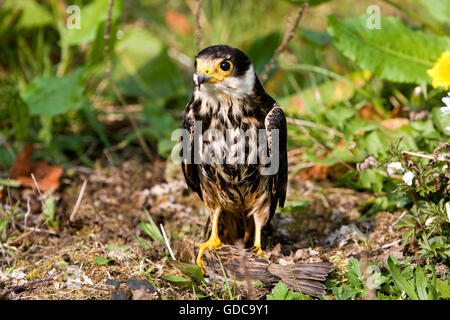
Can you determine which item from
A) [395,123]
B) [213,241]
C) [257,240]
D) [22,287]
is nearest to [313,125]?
[395,123]

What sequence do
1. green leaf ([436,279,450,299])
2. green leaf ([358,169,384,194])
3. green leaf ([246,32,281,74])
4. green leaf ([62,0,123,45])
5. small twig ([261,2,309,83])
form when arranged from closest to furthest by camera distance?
green leaf ([436,279,450,299])
green leaf ([358,169,384,194])
small twig ([261,2,309,83])
green leaf ([62,0,123,45])
green leaf ([246,32,281,74])

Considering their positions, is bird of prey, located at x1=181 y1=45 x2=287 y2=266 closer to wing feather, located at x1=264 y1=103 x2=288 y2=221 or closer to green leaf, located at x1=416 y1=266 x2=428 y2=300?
wing feather, located at x1=264 y1=103 x2=288 y2=221

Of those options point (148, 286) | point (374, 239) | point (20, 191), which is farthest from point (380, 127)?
point (20, 191)

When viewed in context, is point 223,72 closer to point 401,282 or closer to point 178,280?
point 178,280

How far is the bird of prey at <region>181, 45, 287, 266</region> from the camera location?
328 cm

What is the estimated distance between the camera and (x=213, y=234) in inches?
145

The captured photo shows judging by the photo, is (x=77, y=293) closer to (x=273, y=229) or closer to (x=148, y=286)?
(x=148, y=286)

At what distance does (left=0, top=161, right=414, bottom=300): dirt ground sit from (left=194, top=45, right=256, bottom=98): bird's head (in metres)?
1.08

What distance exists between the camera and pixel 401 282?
286 cm

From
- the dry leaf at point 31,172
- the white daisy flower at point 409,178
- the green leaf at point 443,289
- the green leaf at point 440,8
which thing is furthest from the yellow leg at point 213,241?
the green leaf at point 440,8

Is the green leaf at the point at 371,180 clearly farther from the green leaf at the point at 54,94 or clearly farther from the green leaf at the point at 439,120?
the green leaf at the point at 54,94

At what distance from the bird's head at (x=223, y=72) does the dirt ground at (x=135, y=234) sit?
1.08 m

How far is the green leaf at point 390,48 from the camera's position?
4.40 m

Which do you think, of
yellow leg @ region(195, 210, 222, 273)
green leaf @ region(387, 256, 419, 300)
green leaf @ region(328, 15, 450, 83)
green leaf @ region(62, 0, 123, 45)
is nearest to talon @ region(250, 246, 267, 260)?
yellow leg @ region(195, 210, 222, 273)
